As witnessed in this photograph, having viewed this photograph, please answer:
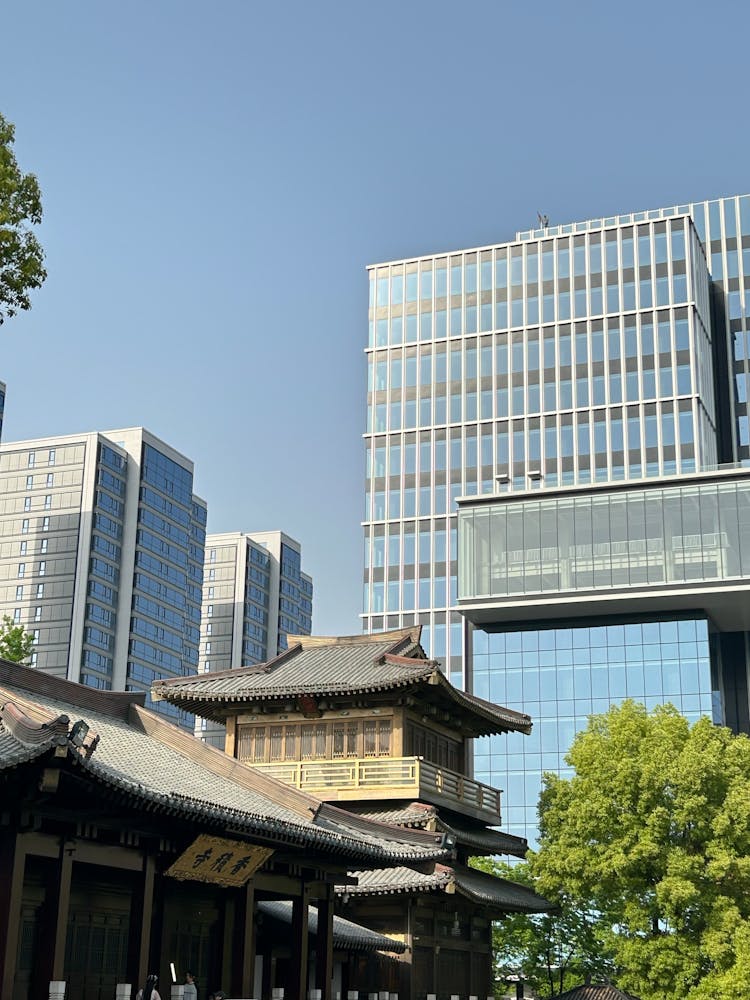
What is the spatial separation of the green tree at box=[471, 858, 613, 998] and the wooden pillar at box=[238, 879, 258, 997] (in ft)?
62.2

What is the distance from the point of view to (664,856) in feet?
136

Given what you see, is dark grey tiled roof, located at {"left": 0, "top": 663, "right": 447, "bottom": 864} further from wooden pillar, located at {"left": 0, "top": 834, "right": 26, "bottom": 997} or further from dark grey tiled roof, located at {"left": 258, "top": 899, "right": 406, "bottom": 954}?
dark grey tiled roof, located at {"left": 258, "top": 899, "right": 406, "bottom": 954}

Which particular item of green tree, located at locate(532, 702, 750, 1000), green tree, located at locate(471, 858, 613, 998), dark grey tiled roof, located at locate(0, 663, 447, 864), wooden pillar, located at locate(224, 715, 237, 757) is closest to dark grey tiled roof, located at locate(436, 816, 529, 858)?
green tree, located at locate(471, 858, 613, 998)

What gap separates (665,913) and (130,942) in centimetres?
2354

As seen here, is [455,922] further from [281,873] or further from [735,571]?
[735,571]

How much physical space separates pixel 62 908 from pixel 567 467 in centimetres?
8682

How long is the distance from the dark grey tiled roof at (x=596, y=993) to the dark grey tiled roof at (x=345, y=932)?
22.7 ft

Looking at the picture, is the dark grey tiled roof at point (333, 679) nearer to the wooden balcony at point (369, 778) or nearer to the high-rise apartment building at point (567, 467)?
the wooden balcony at point (369, 778)

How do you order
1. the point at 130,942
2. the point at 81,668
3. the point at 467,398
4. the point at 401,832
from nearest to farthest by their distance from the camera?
1. the point at 130,942
2. the point at 401,832
3. the point at 467,398
4. the point at 81,668

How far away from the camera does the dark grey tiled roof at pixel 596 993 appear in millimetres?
39781

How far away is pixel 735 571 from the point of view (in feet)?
259

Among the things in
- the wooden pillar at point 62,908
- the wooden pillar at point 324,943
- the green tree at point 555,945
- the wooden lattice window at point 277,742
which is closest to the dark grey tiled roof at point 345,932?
the wooden pillar at point 324,943

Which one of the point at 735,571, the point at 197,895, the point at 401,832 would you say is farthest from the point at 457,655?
the point at 197,895

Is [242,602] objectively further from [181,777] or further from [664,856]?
[181,777]
